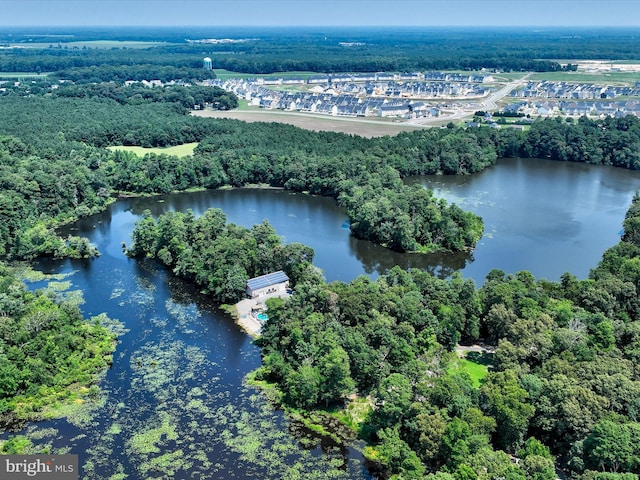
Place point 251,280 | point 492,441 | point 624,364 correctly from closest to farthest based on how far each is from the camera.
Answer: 1. point 492,441
2. point 624,364
3. point 251,280

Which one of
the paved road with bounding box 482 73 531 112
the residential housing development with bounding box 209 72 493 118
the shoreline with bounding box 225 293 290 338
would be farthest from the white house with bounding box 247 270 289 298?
the paved road with bounding box 482 73 531 112

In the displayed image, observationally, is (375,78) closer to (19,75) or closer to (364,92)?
(364,92)

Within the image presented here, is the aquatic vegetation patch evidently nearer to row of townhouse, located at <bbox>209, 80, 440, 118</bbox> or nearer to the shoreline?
the shoreline

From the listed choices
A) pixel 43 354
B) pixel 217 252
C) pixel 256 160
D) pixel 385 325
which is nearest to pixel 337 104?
pixel 256 160

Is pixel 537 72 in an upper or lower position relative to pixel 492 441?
upper

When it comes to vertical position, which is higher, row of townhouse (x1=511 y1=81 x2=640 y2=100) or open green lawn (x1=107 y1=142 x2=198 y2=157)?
row of townhouse (x1=511 y1=81 x2=640 y2=100)

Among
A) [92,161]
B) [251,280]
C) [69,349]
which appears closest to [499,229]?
[251,280]

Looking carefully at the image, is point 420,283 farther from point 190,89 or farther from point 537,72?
point 537,72
